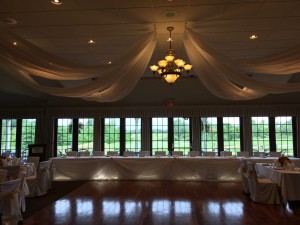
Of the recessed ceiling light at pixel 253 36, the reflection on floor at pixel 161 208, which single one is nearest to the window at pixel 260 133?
the reflection on floor at pixel 161 208

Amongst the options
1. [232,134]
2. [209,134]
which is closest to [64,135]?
[209,134]

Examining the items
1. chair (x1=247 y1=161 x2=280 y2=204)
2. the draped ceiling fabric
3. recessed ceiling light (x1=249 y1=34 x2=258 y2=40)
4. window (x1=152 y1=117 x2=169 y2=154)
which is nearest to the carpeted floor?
the draped ceiling fabric

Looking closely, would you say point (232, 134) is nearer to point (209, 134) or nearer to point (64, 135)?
point (209, 134)

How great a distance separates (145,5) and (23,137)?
1059 cm

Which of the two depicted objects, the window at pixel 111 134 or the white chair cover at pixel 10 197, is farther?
the window at pixel 111 134

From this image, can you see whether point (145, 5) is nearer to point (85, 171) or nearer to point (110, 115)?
point (85, 171)

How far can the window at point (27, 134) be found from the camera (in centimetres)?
1252

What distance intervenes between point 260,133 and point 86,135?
290 inches

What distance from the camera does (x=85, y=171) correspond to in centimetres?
871

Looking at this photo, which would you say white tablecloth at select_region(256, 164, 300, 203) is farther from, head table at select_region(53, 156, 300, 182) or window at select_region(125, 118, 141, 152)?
window at select_region(125, 118, 141, 152)

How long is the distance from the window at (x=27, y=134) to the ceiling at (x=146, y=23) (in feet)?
23.0

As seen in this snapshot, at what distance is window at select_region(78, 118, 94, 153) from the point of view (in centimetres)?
1209

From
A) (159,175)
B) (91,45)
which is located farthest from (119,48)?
Result: (159,175)

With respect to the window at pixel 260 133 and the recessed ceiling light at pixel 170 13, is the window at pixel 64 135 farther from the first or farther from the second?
the recessed ceiling light at pixel 170 13
